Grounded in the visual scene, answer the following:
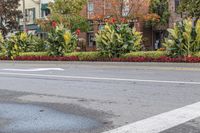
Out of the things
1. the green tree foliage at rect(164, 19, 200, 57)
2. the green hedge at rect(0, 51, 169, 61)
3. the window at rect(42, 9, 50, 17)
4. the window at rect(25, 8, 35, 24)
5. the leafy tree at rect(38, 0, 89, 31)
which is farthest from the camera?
the window at rect(25, 8, 35, 24)

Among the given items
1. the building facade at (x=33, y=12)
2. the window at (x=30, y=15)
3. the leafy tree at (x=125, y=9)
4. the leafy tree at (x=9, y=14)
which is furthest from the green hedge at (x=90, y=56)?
the window at (x=30, y=15)

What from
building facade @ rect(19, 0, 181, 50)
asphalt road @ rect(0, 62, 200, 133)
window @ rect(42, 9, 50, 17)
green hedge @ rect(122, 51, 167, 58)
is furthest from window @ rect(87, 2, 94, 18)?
asphalt road @ rect(0, 62, 200, 133)

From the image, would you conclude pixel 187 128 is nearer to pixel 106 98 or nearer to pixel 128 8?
pixel 106 98

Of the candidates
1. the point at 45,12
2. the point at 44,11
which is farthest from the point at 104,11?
the point at 44,11

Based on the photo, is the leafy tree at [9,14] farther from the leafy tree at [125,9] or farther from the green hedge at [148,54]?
the green hedge at [148,54]

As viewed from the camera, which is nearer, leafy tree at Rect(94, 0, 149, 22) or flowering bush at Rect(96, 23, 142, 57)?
flowering bush at Rect(96, 23, 142, 57)

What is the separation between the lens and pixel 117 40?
942 inches

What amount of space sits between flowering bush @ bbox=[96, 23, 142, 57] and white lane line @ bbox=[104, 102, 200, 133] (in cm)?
1601

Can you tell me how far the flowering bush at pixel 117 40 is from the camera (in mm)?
23922

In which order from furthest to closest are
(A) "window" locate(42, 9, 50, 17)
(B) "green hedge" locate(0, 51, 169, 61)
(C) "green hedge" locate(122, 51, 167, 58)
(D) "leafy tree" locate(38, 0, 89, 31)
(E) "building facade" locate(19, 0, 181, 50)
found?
1. (A) "window" locate(42, 9, 50, 17)
2. (D) "leafy tree" locate(38, 0, 89, 31)
3. (E) "building facade" locate(19, 0, 181, 50)
4. (B) "green hedge" locate(0, 51, 169, 61)
5. (C) "green hedge" locate(122, 51, 167, 58)

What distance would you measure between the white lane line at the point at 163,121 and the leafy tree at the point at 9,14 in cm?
4588

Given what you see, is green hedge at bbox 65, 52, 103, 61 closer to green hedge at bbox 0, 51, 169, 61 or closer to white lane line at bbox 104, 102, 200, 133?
green hedge at bbox 0, 51, 169, 61

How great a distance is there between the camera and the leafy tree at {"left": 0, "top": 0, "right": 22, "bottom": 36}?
169ft

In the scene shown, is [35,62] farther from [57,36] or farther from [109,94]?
[109,94]
